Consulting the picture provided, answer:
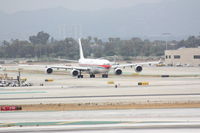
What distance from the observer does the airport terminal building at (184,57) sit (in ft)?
524

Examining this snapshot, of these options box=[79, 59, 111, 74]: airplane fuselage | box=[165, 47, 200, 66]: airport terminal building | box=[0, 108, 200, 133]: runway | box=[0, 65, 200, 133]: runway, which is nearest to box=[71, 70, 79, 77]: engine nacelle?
box=[79, 59, 111, 74]: airplane fuselage

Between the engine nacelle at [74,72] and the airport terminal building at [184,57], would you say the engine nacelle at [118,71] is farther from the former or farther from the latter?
the airport terminal building at [184,57]

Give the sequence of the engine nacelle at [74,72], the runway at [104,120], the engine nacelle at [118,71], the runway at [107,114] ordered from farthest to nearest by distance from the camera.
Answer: the engine nacelle at [118,71]
the engine nacelle at [74,72]
the runway at [107,114]
the runway at [104,120]

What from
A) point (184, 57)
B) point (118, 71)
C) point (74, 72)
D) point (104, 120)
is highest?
point (184, 57)

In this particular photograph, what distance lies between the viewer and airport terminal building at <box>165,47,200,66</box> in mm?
159762

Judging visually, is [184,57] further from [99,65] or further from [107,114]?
[107,114]

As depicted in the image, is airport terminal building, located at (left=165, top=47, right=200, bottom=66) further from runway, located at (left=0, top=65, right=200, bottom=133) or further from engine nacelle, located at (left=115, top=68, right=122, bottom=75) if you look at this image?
runway, located at (left=0, top=65, right=200, bottom=133)

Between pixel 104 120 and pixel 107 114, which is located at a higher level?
pixel 107 114

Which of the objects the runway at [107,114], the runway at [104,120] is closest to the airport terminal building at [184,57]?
the runway at [107,114]

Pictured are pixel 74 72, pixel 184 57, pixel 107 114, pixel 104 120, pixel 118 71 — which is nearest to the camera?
pixel 104 120

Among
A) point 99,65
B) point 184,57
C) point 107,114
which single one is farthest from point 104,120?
point 184,57

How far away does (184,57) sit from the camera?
164375 mm

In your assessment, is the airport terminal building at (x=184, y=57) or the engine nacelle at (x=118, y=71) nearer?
the engine nacelle at (x=118, y=71)

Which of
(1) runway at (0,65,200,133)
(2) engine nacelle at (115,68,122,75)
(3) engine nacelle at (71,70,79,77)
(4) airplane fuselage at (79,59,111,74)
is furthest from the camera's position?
(2) engine nacelle at (115,68,122,75)
